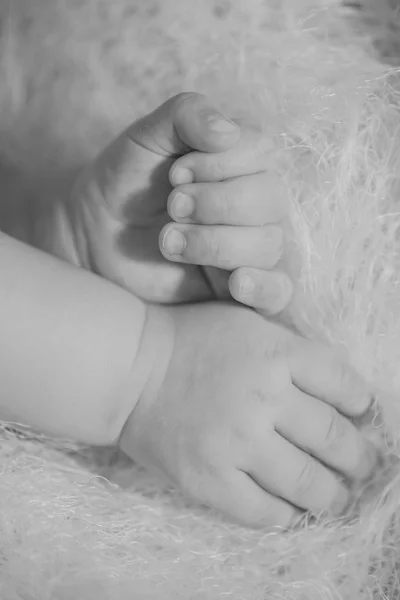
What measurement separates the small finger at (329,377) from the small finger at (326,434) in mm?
10

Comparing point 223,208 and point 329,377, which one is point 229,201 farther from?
point 329,377

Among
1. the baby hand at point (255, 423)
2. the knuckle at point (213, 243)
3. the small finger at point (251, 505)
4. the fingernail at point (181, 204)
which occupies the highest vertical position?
the fingernail at point (181, 204)

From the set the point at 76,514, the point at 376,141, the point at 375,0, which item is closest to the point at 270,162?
the point at 376,141

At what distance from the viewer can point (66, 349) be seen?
0.55 metres

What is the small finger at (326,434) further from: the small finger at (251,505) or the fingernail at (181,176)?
the fingernail at (181,176)

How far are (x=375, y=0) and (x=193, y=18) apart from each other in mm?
149

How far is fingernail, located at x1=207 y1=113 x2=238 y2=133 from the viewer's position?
1.73 ft

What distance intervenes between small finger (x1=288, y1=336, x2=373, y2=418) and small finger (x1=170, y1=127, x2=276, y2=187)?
13 cm

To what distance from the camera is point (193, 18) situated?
26.5 inches

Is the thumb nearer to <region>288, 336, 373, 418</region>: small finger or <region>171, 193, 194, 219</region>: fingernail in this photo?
<region>171, 193, 194, 219</region>: fingernail

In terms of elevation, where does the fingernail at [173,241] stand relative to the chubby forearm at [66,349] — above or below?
above

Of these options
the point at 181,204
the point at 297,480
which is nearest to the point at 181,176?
the point at 181,204

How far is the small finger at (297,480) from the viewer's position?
1.83ft

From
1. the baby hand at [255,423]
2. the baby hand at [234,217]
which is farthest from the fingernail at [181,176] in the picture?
the baby hand at [255,423]
